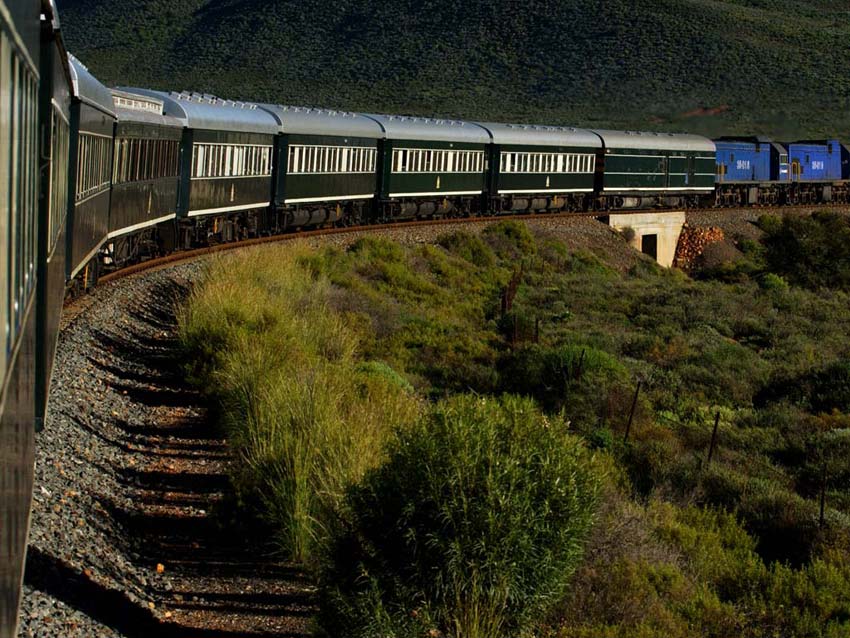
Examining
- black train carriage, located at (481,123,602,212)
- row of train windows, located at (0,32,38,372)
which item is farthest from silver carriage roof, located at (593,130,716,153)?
row of train windows, located at (0,32,38,372)

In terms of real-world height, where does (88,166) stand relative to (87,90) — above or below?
below

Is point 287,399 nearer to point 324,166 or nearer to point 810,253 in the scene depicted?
point 324,166

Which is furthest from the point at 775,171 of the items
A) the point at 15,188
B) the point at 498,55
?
the point at 498,55

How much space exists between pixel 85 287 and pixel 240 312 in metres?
2.01

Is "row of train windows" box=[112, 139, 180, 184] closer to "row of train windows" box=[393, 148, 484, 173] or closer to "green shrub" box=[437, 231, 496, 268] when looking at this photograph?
"row of train windows" box=[393, 148, 484, 173]

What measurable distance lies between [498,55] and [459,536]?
110242 mm

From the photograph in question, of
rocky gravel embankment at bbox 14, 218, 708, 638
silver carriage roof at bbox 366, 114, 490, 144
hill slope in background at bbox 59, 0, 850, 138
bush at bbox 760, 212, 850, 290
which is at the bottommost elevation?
bush at bbox 760, 212, 850, 290

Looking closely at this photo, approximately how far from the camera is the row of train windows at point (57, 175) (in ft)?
27.9

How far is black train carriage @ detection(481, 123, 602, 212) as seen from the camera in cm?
4225

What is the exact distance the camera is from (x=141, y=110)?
66.0ft

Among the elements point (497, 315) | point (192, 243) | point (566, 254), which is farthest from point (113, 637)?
point (566, 254)

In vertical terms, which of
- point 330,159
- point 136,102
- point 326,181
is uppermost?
point 136,102

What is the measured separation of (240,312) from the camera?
1786 cm

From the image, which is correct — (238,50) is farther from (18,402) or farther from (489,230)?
(18,402)
